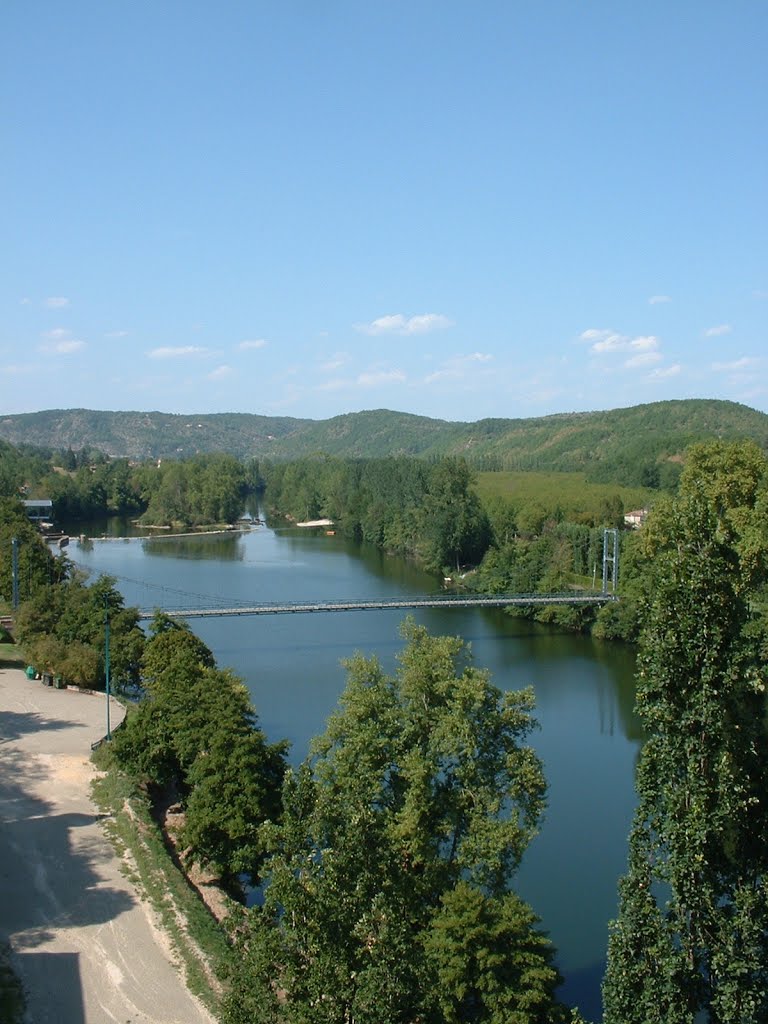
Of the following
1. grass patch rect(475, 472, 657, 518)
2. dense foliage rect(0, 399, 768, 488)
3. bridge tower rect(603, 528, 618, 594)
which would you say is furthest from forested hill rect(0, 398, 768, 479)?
bridge tower rect(603, 528, 618, 594)

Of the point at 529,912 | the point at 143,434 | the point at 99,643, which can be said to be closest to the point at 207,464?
the point at 99,643

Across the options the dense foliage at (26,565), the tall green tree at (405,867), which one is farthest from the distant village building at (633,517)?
the tall green tree at (405,867)

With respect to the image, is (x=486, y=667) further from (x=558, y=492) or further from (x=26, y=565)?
(x=558, y=492)

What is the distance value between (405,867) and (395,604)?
23712 millimetres

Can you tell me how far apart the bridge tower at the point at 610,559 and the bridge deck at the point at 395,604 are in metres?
1.42

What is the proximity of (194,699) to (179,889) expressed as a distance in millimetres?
3478

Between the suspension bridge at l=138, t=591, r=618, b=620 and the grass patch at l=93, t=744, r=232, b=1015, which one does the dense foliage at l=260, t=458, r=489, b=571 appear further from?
the grass patch at l=93, t=744, r=232, b=1015

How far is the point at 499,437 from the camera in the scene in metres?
126

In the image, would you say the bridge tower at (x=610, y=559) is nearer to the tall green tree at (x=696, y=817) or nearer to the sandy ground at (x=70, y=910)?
the sandy ground at (x=70, y=910)

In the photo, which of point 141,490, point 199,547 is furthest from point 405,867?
point 141,490

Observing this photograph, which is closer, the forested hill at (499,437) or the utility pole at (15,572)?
A: the utility pole at (15,572)

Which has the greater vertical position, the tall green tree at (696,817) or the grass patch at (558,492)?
the grass patch at (558,492)

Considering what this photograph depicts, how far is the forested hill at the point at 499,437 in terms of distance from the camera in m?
83.4

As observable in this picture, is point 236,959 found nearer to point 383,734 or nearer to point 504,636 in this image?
Answer: point 383,734
